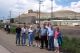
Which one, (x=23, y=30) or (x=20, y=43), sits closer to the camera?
(x=23, y=30)

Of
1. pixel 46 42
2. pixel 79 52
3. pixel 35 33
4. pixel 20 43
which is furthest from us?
Answer: pixel 20 43

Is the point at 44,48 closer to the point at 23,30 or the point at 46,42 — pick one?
the point at 46,42

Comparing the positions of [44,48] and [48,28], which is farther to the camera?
[44,48]

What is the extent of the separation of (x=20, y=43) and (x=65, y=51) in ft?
29.1

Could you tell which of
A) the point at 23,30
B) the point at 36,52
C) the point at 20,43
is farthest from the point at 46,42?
the point at 20,43

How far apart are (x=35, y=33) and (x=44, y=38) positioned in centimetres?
371

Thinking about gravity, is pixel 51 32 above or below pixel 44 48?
above

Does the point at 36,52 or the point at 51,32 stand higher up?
the point at 51,32

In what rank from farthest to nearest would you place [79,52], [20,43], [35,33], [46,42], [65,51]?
[20,43], [35,33], [46,42], [65,51], [79,52]

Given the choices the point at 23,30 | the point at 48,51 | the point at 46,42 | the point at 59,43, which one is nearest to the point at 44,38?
the point at 46,42

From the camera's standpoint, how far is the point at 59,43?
18078 mm

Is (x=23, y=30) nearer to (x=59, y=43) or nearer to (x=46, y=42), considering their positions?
(x=46, y=42)

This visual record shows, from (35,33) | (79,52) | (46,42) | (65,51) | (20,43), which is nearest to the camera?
(79,52)

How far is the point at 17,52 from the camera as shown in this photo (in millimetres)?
19797
